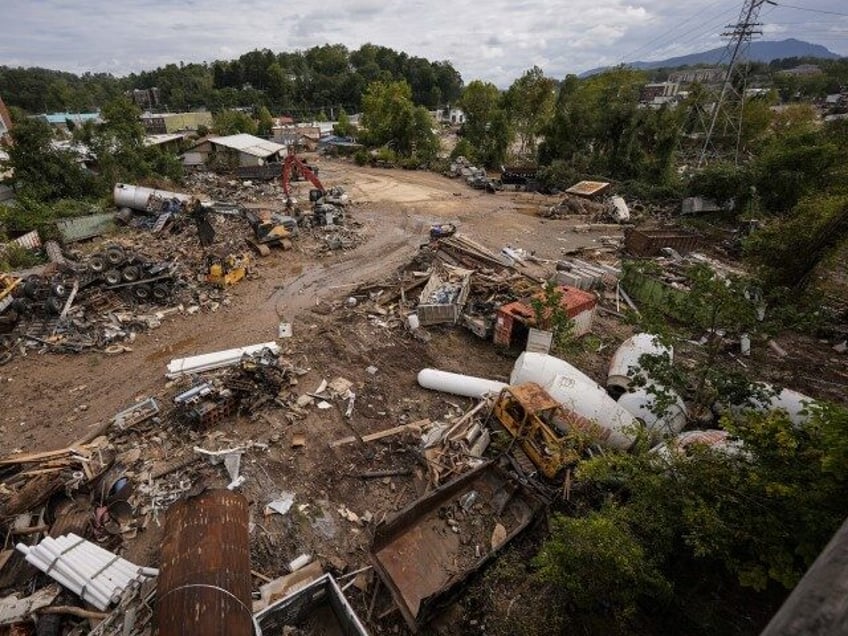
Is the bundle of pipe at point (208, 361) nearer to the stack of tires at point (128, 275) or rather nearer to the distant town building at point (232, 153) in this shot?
the stack of tires at point (128, 275)

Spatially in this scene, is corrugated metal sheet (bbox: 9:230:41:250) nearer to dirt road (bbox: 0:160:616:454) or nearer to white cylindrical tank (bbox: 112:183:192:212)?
white cylindrical tank (bbox: 112:183:192:212)

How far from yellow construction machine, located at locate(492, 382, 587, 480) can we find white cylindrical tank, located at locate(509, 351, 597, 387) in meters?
0.38

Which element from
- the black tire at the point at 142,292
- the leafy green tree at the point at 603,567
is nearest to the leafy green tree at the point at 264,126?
the black tire at the point at 142,292

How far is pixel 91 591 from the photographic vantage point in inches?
235

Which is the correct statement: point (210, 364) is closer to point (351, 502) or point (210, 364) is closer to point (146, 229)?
point (351, 502)

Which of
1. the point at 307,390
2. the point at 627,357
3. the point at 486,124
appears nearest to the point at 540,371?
the point at 627,357

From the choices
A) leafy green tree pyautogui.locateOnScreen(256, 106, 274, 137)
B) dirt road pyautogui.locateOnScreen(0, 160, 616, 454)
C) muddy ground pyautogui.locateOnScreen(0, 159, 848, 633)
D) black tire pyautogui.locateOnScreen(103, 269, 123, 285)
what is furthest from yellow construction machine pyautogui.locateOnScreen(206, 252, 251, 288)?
leafy green tree pyautogui.locateOnScreen(256, 106, 274, 137)

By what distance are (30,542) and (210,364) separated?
16.3ft

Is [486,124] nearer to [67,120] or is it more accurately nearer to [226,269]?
[226,269]

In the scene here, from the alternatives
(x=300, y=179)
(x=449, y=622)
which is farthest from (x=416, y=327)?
(x=300, y=179)

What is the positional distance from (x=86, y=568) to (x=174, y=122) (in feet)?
222

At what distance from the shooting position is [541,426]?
811cm

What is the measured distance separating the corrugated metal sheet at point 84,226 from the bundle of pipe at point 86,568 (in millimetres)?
18752

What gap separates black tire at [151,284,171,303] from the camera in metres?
14.5
